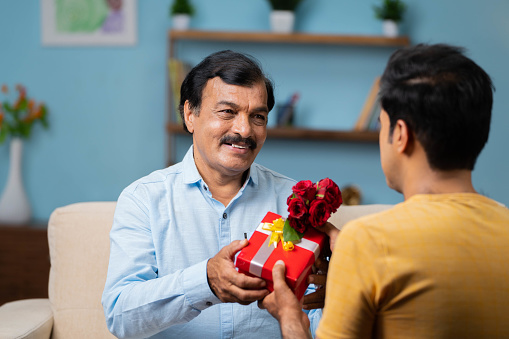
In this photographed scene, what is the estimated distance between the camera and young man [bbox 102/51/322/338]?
154 centimetres

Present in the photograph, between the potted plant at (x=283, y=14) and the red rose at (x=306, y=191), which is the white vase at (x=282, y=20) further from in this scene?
the red rose at (x=306, y=191)

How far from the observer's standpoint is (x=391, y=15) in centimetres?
324

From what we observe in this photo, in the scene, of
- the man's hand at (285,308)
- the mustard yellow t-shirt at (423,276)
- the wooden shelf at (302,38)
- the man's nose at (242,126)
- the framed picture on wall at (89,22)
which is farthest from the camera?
the framed picture on wall at (89,22)

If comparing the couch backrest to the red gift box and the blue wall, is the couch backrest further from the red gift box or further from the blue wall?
the blue wall

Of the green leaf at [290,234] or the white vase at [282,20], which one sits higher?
the white vase at [282,20]

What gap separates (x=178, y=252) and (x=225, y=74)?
59 centimetres

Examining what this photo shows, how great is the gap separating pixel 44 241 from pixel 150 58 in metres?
1.35

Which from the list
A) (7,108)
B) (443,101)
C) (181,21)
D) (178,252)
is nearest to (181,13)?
(181,21)

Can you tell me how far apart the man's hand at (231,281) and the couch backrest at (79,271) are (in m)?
0.71

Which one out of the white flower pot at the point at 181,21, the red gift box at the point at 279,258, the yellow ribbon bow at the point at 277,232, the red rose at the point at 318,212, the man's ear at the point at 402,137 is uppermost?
the white flower pot at the point at 181,21

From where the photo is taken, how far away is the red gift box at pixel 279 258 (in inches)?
48.0

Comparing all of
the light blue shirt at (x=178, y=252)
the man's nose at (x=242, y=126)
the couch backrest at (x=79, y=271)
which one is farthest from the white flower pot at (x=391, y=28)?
the couch backrest at (x=79, y=271)

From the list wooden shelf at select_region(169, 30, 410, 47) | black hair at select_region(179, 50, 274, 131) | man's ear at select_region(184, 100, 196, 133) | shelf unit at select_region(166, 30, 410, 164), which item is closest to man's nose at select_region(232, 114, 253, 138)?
black hair at select_region(179, 50, 274, 131)

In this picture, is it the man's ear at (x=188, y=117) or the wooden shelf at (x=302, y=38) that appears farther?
the wooden shelf at (x=302, y=38)
